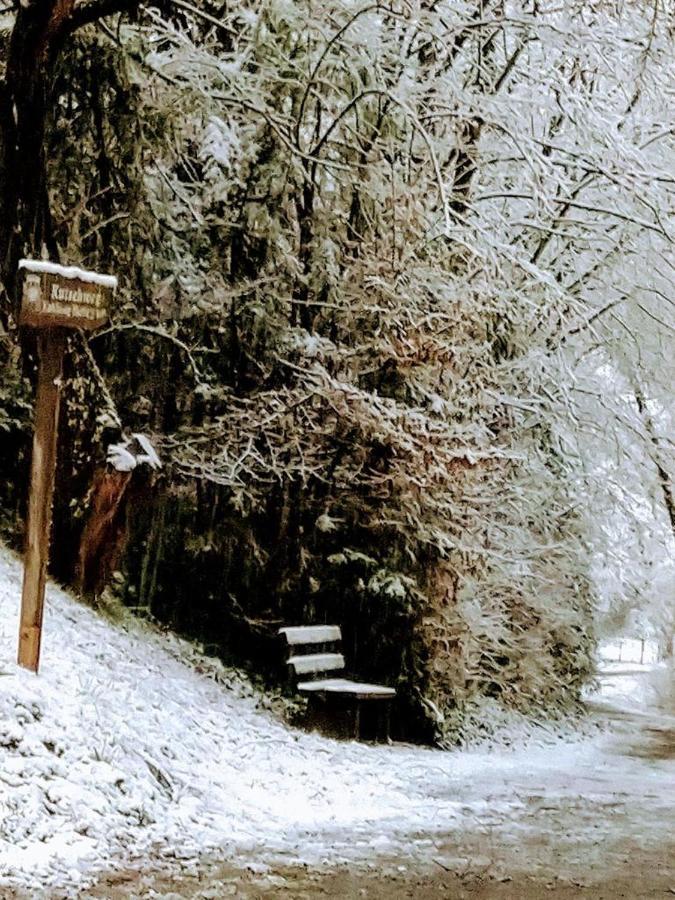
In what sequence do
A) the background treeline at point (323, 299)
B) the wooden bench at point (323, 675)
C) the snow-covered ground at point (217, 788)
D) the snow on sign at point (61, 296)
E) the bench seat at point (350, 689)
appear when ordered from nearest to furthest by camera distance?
the snow-covered ground at point (217, 788) < the snow on sign at point (61, 296) < the bench seat at point (350, 689) < the wooden bench at point (323, 675) < the background treeline at point (323, 299)

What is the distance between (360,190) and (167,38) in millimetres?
2324

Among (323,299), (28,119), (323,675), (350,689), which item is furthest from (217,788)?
(323,299)

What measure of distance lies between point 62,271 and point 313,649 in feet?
16.8

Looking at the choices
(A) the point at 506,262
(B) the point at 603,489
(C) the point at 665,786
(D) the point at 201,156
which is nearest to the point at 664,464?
(B) the point at 603,489

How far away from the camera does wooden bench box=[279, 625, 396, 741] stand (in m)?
9.84

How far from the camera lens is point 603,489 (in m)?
14.8

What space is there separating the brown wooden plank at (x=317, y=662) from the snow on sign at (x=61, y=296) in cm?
414

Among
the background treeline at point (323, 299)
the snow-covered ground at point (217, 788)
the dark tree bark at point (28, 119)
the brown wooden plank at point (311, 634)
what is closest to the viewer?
the snow-covered ground at point (217, 788)

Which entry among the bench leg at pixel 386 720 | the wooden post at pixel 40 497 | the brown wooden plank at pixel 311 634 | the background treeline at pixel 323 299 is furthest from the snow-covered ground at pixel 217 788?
the background treeline at pixel 323 299

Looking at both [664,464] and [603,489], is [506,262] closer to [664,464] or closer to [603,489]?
[603,489]

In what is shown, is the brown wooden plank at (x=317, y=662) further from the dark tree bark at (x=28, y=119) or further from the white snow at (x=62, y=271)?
the white snow at (x=62, y=271)

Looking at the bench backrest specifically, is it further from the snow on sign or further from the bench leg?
the snow on sign

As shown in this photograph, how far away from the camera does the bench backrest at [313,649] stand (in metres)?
10.0

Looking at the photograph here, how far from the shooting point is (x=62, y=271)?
22.5 feet
